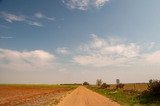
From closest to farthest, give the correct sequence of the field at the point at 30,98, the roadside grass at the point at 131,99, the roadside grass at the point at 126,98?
the roadside grass at the point at 131,99 → the roadside grass at the point at 126,98 → the field at the point at 30,98

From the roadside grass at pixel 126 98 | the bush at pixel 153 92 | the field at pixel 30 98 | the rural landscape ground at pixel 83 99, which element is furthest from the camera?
the field at pixel 30 98

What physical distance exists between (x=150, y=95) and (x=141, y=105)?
5995 mm

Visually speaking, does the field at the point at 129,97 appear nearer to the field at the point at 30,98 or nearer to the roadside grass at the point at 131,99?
the roadside grass at the point at 131,99

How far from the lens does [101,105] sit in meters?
23.0

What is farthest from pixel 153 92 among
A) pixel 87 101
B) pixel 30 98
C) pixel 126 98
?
pixel 30 98

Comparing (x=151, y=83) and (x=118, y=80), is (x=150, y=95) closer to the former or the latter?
(x=151, y=83)

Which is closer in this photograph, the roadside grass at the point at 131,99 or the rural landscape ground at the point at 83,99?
the roadside grass at the point at 131,99

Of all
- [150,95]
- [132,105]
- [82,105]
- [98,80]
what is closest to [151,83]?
[150,95]

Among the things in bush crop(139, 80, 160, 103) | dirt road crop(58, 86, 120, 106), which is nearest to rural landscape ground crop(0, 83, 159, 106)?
dirt road crop(58, 86, 120, 106)

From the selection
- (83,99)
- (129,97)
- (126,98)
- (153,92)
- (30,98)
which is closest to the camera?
(153,92)

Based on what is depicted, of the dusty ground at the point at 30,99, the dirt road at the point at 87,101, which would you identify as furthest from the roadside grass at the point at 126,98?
the dusty ground at the point at 30,99

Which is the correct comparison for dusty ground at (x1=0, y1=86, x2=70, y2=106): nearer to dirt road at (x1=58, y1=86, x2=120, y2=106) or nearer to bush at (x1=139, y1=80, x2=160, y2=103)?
dirt road at (x1=58, y1=86, x2=120, y2=106)

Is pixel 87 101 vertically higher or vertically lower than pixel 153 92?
lower

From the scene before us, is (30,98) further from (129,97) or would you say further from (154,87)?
(154,87)
